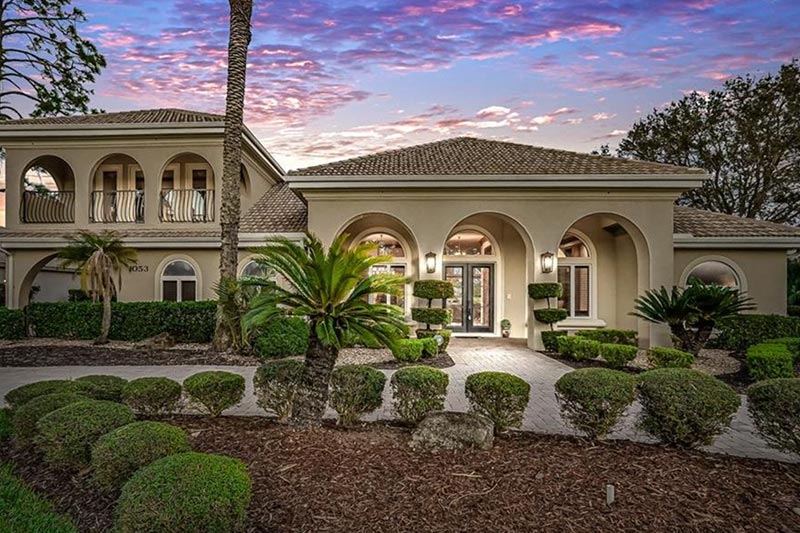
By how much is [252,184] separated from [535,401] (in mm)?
14838

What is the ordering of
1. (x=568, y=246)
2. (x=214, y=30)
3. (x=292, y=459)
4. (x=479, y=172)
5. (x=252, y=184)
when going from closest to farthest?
(x=292, y=459)
(x=479, y=172)
(x=214, y=30)
(x=568, y=246)
(x=252, y=184)

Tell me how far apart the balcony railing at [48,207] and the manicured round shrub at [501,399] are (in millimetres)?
17704

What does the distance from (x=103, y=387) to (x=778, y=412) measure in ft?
23.9

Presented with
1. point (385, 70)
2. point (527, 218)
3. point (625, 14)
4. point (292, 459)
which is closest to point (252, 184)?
point (385, 70)

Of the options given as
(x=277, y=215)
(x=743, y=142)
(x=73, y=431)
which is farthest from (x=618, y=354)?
(x=743, y=142)

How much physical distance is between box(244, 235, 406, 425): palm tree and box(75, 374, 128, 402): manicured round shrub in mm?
2353

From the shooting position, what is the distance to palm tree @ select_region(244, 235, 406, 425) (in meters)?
4.81

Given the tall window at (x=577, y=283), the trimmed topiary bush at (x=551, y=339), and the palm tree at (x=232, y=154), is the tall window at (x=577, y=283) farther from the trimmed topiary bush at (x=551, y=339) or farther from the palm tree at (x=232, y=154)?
the palm tree at (x=232, y=154)

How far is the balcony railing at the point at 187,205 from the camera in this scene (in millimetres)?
16875

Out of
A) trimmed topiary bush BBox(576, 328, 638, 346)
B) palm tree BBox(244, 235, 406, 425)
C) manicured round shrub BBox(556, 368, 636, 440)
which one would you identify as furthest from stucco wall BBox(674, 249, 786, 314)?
palm tree BBox(244, 235, 406, 425)

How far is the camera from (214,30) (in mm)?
14898

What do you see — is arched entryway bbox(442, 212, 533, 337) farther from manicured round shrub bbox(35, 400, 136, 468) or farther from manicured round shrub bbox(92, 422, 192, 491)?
manicured round shrub bbox(92, 422, 192, 491)

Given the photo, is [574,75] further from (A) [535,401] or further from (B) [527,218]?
(A) [535,401]

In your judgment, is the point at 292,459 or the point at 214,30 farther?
the point at 214,30
